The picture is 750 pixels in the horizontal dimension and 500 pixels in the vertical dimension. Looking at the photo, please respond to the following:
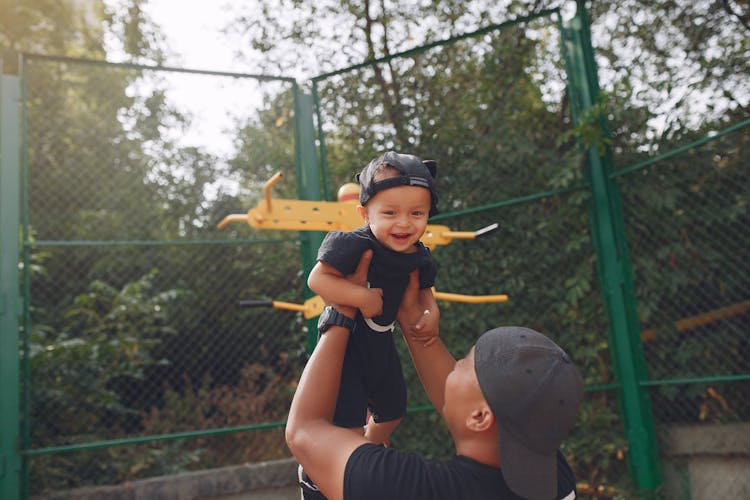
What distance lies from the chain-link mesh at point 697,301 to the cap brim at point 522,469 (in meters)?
2.51

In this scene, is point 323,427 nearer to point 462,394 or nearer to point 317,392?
point 317,392

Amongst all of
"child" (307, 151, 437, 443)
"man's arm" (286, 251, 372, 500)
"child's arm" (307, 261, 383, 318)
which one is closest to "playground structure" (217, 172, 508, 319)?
"child" (307, 151, 437, 443)

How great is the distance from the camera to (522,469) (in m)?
1.04

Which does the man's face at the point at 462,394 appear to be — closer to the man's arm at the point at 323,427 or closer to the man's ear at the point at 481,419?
the man's ear at the point at 481,419

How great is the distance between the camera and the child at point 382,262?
147 centimetres

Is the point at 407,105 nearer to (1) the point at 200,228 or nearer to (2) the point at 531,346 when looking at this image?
(1) the point at 200,228

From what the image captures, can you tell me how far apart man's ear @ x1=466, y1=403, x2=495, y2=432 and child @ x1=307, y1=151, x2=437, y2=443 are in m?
0.41

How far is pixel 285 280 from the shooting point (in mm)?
4469

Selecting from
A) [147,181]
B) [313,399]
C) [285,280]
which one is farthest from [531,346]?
[147,181]

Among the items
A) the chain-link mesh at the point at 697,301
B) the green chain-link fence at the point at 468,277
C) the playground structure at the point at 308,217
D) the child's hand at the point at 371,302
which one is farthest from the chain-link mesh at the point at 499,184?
the child's hand at the point at 371,302

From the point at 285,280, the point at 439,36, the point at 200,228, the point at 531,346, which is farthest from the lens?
the point at 200,228

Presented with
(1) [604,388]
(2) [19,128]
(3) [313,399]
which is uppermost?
(2) [19,128]

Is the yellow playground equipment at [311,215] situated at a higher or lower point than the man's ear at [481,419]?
higher

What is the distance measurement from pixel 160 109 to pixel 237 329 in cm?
216
